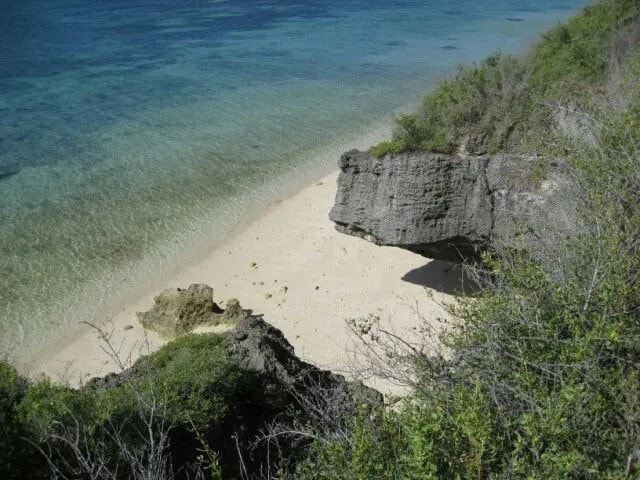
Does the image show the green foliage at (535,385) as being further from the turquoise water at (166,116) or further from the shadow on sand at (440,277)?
the turquoise water at (166,116)

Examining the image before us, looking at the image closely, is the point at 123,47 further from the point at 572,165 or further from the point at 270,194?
the point at 572,165

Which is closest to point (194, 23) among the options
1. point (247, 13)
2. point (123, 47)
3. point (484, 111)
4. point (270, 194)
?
point (247, 13)

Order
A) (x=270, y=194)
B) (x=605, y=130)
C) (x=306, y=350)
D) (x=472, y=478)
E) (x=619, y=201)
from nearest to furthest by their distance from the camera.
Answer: (x=472, y=478) < (x=619, y=201) < (x=605, y=130) < (x=306, y=350) < (x=270, y=194)

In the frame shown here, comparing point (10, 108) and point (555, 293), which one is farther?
point (10, 108)

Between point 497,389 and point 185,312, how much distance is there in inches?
351

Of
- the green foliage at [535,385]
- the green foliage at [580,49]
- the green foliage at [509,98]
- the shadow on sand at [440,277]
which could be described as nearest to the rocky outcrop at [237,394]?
the green foliage at [535,385]

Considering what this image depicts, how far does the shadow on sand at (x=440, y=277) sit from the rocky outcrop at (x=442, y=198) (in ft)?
4.21

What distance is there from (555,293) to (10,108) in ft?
89.1

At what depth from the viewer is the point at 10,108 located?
1072 inches

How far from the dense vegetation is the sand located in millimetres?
3304

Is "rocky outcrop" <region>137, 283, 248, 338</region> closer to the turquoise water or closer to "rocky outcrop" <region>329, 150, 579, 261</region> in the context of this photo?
the turquoise water

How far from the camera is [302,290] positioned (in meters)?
14.6

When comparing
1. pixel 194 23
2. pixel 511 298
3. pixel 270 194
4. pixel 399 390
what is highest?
pixel 194 23

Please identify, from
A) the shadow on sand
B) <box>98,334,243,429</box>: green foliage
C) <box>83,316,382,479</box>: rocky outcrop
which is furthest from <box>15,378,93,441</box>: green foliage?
the shadow on sand
